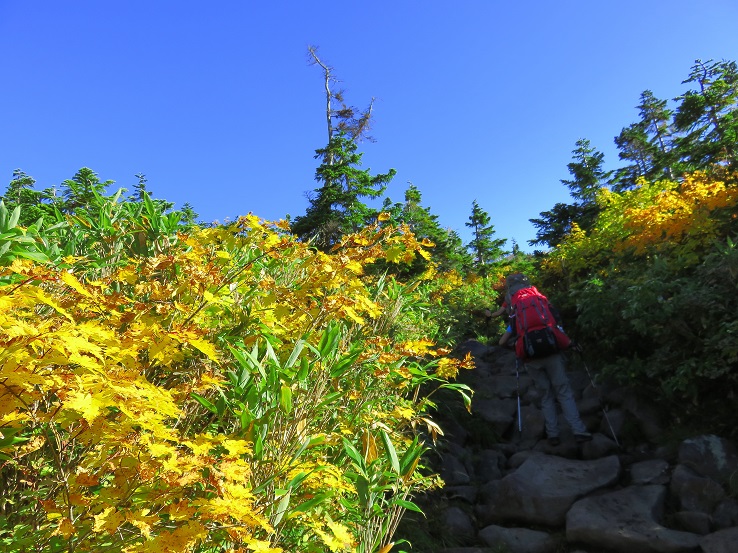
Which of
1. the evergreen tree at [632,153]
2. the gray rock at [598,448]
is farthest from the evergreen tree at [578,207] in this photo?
the gray rock at [598,448]

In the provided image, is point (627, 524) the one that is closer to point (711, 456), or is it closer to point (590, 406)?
point (711, 456)

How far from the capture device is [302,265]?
2795mm

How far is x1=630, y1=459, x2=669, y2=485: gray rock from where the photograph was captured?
3.79 metres

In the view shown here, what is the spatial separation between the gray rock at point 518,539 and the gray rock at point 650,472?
42.2 inches

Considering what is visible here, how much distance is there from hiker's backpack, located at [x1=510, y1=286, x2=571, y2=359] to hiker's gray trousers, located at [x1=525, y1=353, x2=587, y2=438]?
109 mm

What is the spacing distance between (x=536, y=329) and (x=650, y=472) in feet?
5.23

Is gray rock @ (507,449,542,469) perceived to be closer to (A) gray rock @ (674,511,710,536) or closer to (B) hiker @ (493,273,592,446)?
(B) hiker @ (493,273,592,446)

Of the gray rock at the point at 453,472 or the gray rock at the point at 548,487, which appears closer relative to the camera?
the gray rock at the point at 548,487

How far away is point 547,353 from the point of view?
4.73 metres

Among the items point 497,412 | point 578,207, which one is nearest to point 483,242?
point 578,207

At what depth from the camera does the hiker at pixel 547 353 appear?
4660 mm

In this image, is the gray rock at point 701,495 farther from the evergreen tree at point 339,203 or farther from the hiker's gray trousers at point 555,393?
the evergreen tree at point 339,203

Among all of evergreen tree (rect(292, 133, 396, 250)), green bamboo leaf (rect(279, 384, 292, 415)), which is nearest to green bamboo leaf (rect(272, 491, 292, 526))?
green bamboo leaf (rect(279, 384, 292, 415))

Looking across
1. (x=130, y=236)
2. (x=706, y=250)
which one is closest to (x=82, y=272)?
(x=130, y=236)
